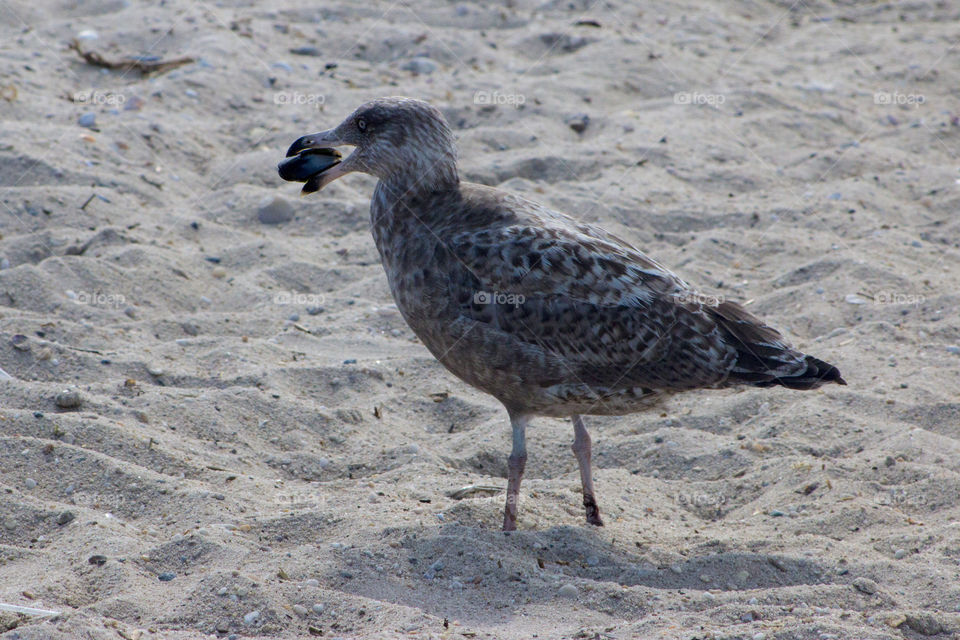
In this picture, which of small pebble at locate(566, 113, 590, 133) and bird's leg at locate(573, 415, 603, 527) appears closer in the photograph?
bird's leg at locate(573, 415, 603, 527)

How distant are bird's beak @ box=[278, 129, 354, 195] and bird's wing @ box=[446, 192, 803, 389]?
83cm

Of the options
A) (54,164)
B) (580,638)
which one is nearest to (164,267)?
(54,164)

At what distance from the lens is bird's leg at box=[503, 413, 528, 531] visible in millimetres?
4336

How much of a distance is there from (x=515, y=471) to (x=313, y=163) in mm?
1825

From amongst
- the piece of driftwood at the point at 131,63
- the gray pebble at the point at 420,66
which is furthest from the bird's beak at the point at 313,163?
the gray pebble at the point at 420,66

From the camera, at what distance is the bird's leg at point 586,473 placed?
14.8 feet

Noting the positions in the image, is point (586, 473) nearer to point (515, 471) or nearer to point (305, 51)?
point (515, 471)

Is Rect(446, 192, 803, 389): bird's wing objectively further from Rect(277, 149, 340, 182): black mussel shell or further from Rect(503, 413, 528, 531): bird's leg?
Rect(277, 149, 340, 182): black mussel shell

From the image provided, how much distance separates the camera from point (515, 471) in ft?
14.5

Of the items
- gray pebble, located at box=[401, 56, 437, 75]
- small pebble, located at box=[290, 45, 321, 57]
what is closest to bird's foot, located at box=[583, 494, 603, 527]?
gray pebble, located at box=[401, 56, 437, 75]

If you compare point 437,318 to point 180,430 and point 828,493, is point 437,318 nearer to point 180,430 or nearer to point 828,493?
point 180,430

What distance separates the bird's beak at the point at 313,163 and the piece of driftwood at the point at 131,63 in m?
3.93

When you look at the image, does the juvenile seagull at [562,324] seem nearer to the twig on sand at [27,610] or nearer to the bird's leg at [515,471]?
the bird's leg at [515,471]

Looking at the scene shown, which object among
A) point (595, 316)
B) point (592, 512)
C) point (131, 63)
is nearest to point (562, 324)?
point (595, 316)
